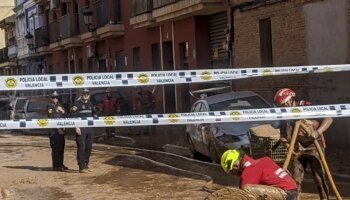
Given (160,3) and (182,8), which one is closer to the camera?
(182,8)

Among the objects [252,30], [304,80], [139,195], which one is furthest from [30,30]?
[139,195]

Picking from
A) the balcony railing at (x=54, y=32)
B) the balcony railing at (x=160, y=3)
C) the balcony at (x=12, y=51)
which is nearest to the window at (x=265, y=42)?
the balcony railing at (x=160, y=3)

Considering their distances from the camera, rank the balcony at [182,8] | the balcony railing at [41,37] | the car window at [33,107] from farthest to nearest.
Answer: the balcony railing at [41,37]
the car window at [33,107]
the balcony at [182,8]

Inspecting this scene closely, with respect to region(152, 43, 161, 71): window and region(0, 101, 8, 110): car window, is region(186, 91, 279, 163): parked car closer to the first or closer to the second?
region(152, 43, 161, 71): window

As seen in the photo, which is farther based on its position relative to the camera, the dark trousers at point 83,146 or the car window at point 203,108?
the car window at point 203,108

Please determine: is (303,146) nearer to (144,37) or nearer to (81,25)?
(144,37)

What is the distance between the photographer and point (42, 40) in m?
46.6

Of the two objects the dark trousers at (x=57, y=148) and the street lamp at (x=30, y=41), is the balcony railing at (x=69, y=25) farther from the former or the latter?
the dark trousers at (x=57, y=148)

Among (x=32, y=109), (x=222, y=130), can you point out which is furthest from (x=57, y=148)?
(x=32, y=109)

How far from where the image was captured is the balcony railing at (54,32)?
142 feet

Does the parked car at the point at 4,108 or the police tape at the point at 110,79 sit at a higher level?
the police tape at the point at 110,79

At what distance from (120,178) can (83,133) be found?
1.57 m

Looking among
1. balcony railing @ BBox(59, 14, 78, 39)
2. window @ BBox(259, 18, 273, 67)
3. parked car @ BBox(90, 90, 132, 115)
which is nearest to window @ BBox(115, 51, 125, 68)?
balcony railing @ BBox(59, 14, 78, 39)

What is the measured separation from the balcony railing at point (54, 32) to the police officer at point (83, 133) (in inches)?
1197
